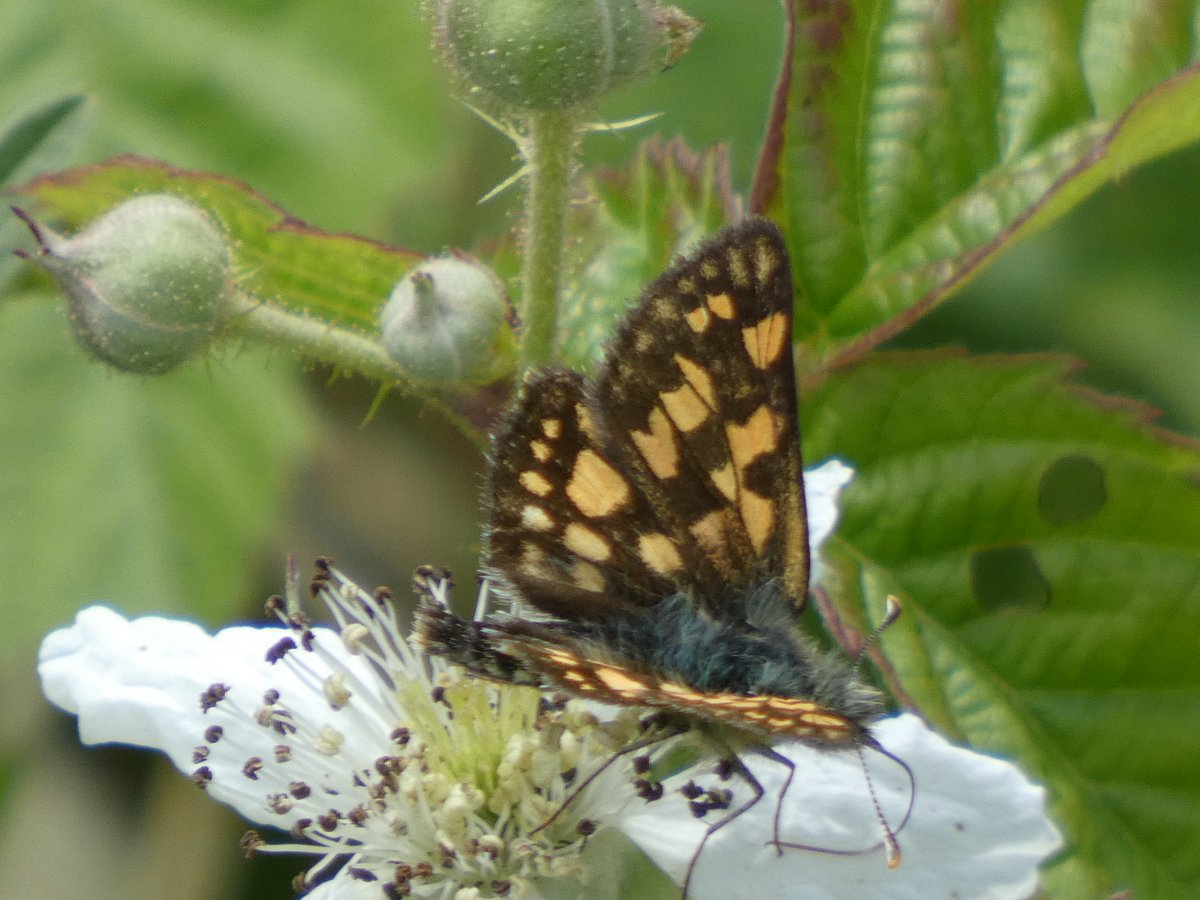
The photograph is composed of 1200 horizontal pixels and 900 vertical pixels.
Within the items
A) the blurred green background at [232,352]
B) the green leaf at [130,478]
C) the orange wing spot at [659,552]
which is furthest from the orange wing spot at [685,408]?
the green leaf at [130,478]

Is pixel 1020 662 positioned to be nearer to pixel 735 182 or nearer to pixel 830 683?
pixel 830 683

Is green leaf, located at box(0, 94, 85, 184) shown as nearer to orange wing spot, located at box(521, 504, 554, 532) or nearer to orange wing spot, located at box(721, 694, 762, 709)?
orange wing spot, located at box(521, 504, 554, 532)

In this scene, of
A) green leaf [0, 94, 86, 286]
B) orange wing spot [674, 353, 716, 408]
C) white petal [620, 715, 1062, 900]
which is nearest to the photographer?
white petal [620, 715, 1062, 900]

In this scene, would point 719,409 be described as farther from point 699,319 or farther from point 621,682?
point 621,682

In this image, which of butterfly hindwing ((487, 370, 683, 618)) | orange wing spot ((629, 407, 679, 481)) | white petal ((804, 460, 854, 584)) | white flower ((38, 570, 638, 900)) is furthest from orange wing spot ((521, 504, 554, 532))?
white petal ((804, 460, 854, 584))

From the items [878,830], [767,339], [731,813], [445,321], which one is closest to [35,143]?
[445,321]

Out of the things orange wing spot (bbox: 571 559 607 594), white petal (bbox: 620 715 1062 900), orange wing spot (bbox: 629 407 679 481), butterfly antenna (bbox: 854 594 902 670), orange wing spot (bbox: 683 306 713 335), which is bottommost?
white petal (bbox: 620 715 1062 900)

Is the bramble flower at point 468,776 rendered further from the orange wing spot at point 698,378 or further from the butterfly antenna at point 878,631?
the orange wing spot at point 698,378
